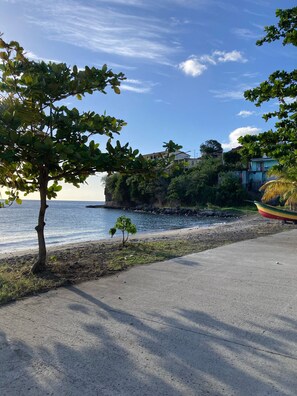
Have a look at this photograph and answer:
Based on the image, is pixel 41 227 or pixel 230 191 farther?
pixel 230 191

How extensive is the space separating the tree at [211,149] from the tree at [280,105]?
66.5m

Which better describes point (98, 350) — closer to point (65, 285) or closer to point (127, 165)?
point (65, 285)

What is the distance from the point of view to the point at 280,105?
25.6ft

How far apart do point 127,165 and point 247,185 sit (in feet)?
179

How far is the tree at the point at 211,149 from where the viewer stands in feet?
248

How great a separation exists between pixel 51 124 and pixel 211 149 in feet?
240

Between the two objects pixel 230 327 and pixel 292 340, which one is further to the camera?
pixel 230 327

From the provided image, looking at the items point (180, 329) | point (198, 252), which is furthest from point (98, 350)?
point (198, 252)

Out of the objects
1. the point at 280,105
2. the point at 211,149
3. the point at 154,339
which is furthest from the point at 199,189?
the point at 154,339

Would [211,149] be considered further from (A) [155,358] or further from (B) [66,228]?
(A) [155,358]

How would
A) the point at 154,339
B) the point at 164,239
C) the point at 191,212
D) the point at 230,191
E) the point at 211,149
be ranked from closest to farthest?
the point at 154,339, the point at 164,239, the point at 191,212, the point at 230,191, the point at 211,149

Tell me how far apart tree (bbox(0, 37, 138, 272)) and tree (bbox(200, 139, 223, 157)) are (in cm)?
6934

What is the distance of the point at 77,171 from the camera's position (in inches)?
233

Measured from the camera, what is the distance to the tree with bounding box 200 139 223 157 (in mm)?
75506
